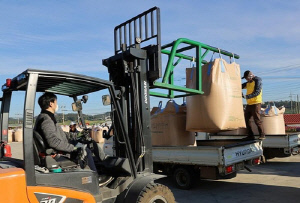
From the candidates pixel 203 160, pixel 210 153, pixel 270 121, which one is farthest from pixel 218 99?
pixel 270 121

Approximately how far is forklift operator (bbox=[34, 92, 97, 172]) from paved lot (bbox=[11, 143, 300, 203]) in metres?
3.12

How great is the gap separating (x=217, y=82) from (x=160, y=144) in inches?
82.8

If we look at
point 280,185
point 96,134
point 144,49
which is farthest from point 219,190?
point 96,134

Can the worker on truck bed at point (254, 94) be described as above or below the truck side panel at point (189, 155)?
above

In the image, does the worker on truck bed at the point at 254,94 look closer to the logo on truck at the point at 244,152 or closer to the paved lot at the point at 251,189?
the logo on truck at the point at 244,152

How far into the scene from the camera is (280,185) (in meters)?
6.37

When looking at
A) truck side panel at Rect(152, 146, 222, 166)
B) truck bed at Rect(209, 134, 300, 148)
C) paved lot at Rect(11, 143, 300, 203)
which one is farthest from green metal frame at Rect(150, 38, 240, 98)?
truck bed at Rect(209, 134, 300, 148)

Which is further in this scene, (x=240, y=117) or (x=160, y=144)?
(x=160, y=144)

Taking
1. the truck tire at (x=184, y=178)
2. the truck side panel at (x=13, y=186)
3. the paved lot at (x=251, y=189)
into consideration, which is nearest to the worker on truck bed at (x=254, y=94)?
the paved lot at (x=251, y=189)

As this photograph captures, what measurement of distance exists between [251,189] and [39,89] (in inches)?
179

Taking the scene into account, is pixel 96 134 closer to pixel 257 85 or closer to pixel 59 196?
pixel 257 85

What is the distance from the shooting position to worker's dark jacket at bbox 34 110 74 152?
3023 millimetres

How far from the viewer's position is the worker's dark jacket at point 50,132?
9.92 feet

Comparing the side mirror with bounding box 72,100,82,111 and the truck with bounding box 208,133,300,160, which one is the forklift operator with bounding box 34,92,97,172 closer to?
the side mirror with bounding box 72,100,82,111
